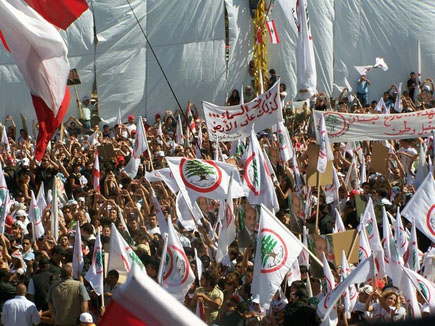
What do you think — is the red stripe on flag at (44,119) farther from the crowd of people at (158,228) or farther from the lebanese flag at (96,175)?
the lebanese flag at (96,175)

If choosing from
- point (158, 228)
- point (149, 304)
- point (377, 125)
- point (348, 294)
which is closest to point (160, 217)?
point (158, 228)

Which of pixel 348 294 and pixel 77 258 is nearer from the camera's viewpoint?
pixel 348 294

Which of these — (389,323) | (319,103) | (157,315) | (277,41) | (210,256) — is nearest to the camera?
(389,323)

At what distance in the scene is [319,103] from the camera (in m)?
23.3

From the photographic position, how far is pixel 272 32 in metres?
28.3

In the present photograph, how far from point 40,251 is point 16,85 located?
638 inches

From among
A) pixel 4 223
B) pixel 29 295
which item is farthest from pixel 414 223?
pixel 4 223

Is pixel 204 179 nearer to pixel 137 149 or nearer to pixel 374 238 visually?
pixel 374 238

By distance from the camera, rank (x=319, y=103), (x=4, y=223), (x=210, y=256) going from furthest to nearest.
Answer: (x=319, y=103), (x=4, y=223), (x=210, y=256)

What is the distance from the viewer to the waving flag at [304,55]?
25406mm

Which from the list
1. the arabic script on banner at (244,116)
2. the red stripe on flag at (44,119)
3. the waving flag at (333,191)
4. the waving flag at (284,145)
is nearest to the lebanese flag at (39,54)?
the red stripe on flag at (44,119)

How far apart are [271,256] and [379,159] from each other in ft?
20.3

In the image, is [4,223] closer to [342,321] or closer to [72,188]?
[72,188]

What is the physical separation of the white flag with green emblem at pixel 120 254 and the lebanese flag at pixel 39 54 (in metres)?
1.07
